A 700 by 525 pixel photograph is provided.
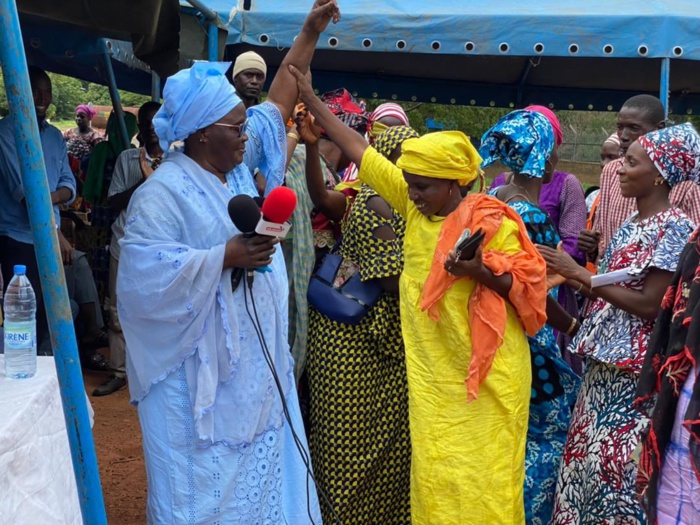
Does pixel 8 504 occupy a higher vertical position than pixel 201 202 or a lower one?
lower

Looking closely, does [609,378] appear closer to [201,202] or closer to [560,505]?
[560,505]

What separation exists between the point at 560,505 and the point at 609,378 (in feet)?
2.08

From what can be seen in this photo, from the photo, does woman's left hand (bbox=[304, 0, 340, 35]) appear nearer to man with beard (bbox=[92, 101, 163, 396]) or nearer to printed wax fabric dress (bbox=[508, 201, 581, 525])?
printed wax fabric dress (bbox=[508, 201, 581, 525])

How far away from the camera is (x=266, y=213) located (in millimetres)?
2570

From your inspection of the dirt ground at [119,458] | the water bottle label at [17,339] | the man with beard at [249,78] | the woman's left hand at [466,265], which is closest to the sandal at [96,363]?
the dirt ground at [119,458]

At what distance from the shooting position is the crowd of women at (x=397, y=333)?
2875 millimetres

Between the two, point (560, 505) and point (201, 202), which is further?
point (560, 505)

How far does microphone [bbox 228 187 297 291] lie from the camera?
98.6 inches

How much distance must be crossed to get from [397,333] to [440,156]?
41.9 inches

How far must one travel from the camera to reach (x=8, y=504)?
5.86 ft

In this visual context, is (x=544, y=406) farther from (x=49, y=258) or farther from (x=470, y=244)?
(x=49, y=258)

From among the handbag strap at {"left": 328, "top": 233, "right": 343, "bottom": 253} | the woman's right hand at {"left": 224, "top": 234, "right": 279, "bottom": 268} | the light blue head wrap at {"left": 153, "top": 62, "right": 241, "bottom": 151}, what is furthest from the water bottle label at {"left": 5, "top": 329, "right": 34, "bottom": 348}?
the handbag strap at {"left": 328, "top": 233, "right": 343, "bottom": 253}

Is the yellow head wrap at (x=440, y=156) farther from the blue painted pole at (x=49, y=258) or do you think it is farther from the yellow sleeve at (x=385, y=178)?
the blue painted pole at (x=49, y=258)

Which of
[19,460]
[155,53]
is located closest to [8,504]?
[19,460]
